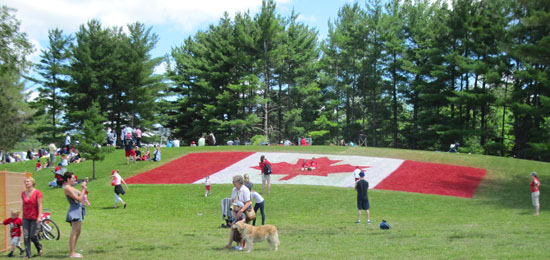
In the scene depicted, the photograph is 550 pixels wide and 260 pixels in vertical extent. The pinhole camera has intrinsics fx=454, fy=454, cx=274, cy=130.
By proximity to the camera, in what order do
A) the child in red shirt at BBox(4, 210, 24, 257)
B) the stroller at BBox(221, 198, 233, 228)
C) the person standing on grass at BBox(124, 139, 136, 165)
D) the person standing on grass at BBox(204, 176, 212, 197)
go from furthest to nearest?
1. the person standing on grass at BBox(124, 139, 136, 165)
2. the person standing on grass at BBox(204, 176, 212, 197)
3. the stroller at BBox(221, 198, 233, 228)
4. the child in red shirt at BBox(4, 210, 24, 257)

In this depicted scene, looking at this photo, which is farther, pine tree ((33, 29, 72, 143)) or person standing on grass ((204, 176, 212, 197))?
pine tree ((33, 29, 72, 143))

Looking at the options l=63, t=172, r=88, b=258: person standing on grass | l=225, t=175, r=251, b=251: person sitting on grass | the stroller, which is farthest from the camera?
the stroller

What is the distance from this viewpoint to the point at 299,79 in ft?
201

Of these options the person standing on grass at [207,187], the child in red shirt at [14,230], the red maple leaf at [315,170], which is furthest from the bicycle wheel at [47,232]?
the red maple leaf at [315,170]

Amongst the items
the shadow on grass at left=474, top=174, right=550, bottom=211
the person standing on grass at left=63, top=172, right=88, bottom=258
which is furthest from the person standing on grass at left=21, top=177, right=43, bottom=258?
the shadow on grass at left=474, top=174, right=550, bottom=211

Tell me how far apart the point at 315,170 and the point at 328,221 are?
1282cm

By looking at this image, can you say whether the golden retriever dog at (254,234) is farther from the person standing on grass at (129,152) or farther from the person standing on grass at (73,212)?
the person standing on grass at (129,152)

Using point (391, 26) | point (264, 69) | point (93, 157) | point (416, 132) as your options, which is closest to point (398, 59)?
point (391, 26)

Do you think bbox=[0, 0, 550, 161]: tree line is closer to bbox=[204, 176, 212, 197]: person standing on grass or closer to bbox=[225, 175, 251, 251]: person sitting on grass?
bbox=[204, 176, 212, 197]: person standing on grass

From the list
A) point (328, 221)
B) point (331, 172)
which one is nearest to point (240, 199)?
point (328, 221)

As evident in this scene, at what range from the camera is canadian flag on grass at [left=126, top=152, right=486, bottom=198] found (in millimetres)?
25438

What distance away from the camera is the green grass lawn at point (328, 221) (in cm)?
966

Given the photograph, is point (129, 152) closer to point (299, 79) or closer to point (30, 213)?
Answer: point (30, 213)

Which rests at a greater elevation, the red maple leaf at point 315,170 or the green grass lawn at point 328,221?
the red maple leaf at point 315,170
